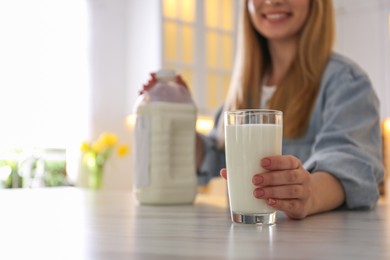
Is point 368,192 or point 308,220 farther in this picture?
point 368,192

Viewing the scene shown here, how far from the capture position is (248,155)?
0.67m

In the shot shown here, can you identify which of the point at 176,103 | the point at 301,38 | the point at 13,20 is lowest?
the point at 176,103

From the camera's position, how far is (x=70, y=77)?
11.0 ft

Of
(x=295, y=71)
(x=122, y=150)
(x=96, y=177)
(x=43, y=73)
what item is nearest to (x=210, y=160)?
(x=295, y=71)

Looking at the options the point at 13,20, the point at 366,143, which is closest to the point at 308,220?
the point at 366,143

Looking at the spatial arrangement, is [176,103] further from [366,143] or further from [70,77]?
[70,77]

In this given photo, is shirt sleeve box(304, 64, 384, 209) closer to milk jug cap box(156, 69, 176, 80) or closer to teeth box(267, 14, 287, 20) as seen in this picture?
teeth box(267, 14, 287, 20)

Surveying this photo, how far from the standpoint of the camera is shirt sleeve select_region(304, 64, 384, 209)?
92 centimetres

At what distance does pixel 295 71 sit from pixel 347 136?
33cm

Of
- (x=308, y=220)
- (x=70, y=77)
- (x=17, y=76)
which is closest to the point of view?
(x=308, y=220)

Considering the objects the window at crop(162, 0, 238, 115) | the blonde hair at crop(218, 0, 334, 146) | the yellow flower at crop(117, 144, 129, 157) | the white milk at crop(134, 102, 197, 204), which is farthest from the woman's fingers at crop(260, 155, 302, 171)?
the window at crop(162, 0, 238, 115)

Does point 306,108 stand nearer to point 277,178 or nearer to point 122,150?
point 277,178

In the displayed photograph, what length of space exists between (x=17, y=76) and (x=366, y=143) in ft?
8.28

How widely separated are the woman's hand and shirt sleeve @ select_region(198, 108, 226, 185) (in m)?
0.57
